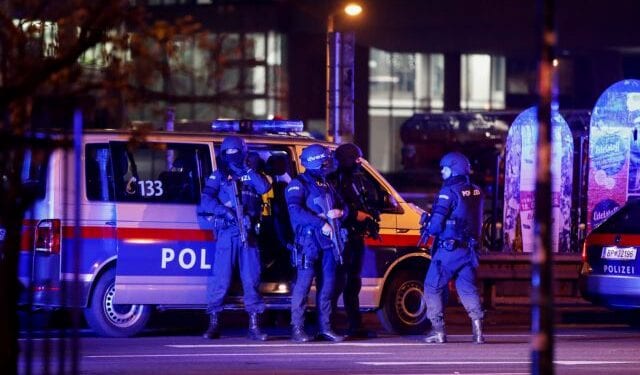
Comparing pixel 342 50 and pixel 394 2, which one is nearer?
pixel 342 50

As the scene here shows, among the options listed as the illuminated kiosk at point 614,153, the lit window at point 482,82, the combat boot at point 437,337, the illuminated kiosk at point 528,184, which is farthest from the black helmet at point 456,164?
the lit window at point 482,82

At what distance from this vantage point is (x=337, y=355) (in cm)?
1211

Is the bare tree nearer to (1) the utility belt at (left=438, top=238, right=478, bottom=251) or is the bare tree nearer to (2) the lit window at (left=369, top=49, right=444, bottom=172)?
(1) the utility belt at (left=438, top=238, right=478, bottom=251)

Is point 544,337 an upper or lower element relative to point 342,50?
lower

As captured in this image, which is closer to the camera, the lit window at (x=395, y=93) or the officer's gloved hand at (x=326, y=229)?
the officer's gloved hand at (x=326, y=229)

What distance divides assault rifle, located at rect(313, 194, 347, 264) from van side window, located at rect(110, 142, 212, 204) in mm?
1226

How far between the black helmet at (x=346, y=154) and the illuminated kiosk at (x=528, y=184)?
594 centimetres

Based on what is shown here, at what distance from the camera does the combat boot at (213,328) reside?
13.3 m

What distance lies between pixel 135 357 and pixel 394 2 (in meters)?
33.9

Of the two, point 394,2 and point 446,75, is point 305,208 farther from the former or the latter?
point 446,75

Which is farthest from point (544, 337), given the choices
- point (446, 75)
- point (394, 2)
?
point (446, 75)

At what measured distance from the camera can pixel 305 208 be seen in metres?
13.0

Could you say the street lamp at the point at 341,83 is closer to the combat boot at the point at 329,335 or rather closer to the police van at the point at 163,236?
the police van at the point at 163,236

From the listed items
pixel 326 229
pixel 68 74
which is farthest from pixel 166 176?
pixel 68 74
